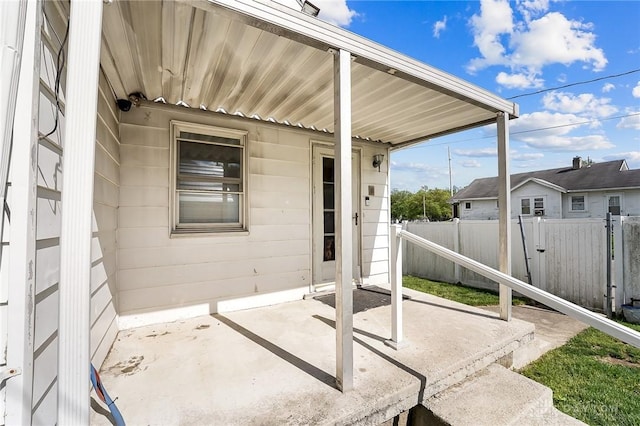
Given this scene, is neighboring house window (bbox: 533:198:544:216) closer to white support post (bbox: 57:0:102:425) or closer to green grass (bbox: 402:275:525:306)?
green grass (bbox: 402:275:525:306)

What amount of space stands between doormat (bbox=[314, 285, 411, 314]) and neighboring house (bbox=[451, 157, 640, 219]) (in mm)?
15372

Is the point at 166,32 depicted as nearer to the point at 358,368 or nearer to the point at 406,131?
the point at 358,368

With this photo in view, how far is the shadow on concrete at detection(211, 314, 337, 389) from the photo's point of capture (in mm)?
1925

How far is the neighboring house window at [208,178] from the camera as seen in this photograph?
322 cm

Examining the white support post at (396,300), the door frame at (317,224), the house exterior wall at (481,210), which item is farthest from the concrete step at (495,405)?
the house exterior wall at (481,210)

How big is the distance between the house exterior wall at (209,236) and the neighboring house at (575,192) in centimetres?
1637

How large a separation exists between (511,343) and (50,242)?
136 inches

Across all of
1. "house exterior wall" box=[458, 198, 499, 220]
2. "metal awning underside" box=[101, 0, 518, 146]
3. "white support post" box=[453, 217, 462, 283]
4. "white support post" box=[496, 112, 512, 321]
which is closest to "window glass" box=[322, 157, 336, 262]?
"metal awning underside" box=[101, 0, 518, 146]

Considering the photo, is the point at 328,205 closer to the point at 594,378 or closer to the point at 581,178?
the point at 594,378

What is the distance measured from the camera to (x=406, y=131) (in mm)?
4121

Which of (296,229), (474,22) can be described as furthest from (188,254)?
(474,22)

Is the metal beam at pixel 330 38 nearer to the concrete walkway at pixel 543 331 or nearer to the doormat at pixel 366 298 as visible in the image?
the doormat at pixel 366 298

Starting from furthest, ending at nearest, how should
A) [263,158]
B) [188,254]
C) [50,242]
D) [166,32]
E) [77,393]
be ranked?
[263,158] < [188,254] < [166,32] < [50,242] < [77,393]

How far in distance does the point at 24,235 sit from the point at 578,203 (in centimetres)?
2055
